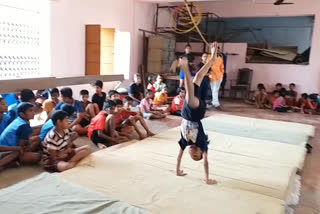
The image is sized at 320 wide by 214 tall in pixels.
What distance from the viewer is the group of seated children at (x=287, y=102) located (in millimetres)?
7461

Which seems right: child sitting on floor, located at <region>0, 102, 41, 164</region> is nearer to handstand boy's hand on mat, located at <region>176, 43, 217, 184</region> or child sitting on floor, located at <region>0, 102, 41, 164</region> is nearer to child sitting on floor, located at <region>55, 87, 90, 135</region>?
child sitting on floor, located at <region>55, 87, 90, 135</region>

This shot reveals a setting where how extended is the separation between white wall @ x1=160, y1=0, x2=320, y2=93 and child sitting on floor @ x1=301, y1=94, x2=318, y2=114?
4.46ft

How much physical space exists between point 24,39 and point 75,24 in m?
1.19

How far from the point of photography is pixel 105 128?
145 inches

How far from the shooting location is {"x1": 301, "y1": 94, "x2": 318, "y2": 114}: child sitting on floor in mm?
7402

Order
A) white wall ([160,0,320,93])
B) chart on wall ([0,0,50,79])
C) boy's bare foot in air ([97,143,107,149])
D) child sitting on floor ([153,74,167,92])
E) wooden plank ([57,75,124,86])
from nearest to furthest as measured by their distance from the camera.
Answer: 1. boy's bare foot in air ([97,143,107,149])
2. wooden plank ([57,75,124,86])
3. chart on wall ([0,0,50,79])
4. child sitting on floor ([153,74,167,92])
5. white wall ([160,0,320,93])

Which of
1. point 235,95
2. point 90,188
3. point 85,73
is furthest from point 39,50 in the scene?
point 235,95

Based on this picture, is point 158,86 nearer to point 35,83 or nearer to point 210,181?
point 35,83

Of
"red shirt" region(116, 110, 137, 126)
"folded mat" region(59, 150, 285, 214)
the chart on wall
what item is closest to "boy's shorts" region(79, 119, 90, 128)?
"red shirt" region(116, 110, 137, 126)

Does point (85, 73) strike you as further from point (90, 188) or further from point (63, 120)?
point (90, 188)

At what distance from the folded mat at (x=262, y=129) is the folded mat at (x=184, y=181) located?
1.09 m

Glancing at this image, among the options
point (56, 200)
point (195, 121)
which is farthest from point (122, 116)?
point (56, 200)

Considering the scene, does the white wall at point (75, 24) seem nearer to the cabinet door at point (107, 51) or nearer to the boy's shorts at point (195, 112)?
the cabinet door at point (107, 51)

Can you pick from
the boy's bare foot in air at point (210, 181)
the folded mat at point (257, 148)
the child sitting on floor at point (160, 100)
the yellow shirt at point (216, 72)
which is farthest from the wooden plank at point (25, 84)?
the yellow shirt at point (216, 72)
